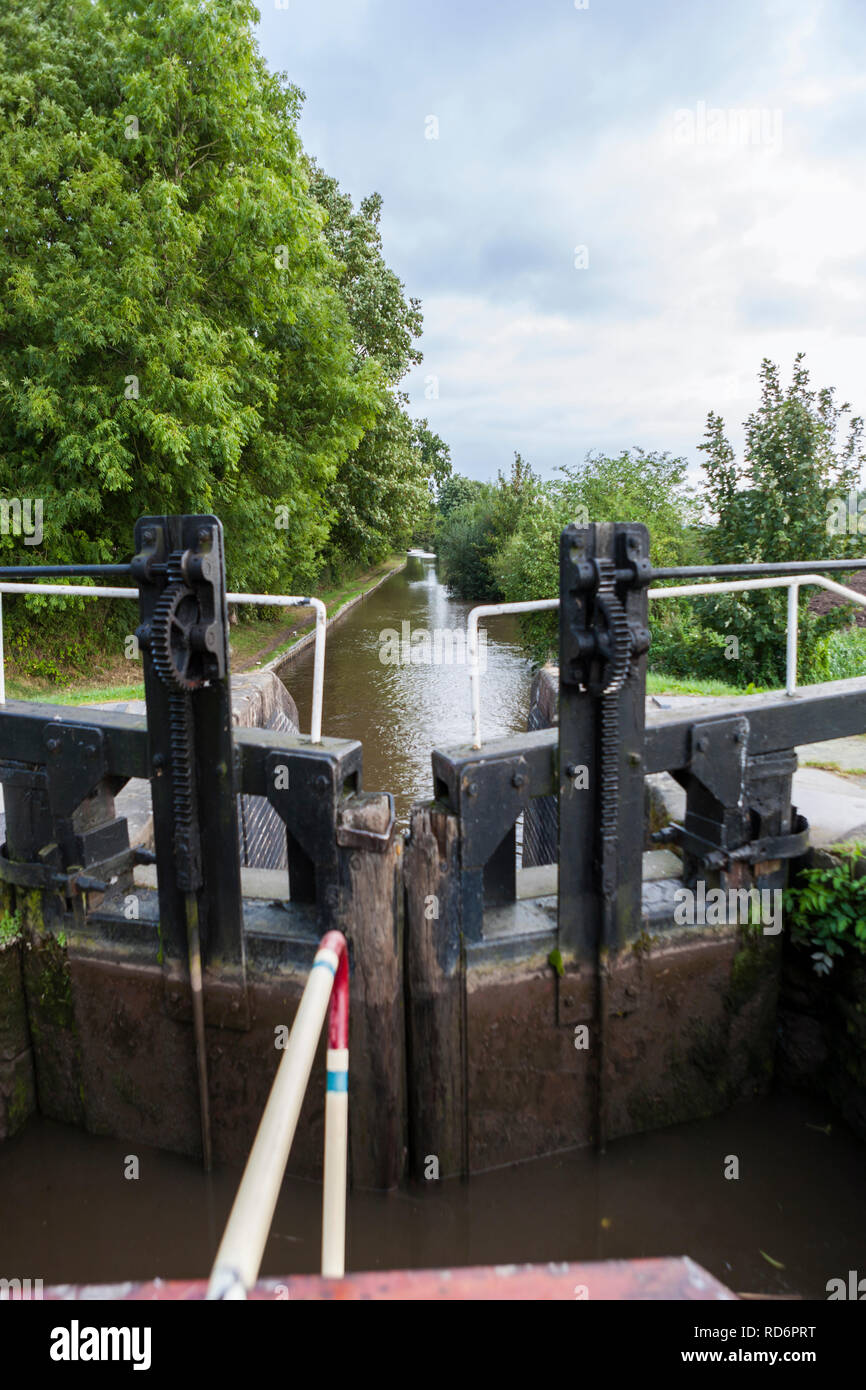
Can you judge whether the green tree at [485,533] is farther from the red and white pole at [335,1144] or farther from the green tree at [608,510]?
the red and white pole at [335,1144]

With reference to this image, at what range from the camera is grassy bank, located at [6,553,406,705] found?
9002mm

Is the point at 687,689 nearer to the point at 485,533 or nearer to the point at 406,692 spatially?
the point at 406,692

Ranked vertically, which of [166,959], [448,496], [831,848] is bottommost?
[166,959]

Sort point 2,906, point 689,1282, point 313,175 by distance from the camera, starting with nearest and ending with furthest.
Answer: point 689,1282 < point 2,906 < point 313,175

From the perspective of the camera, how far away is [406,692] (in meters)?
12.1

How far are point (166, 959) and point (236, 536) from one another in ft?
35.5

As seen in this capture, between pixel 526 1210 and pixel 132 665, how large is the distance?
11444mm

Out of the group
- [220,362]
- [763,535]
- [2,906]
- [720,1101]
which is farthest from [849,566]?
[220,362]

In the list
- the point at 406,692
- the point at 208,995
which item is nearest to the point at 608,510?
the point at 406,692

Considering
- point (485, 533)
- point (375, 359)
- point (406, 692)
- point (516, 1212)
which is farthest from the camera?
point (485, 533)

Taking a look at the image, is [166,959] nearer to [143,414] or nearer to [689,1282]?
[689,1282]

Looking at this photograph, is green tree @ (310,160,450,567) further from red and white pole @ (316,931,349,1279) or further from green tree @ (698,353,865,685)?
red and white pole @ (316,931,349,1279)

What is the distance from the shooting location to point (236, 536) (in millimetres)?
13469

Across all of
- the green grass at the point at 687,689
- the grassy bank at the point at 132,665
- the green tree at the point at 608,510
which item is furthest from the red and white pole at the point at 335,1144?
the green tree at the point at 608,510
